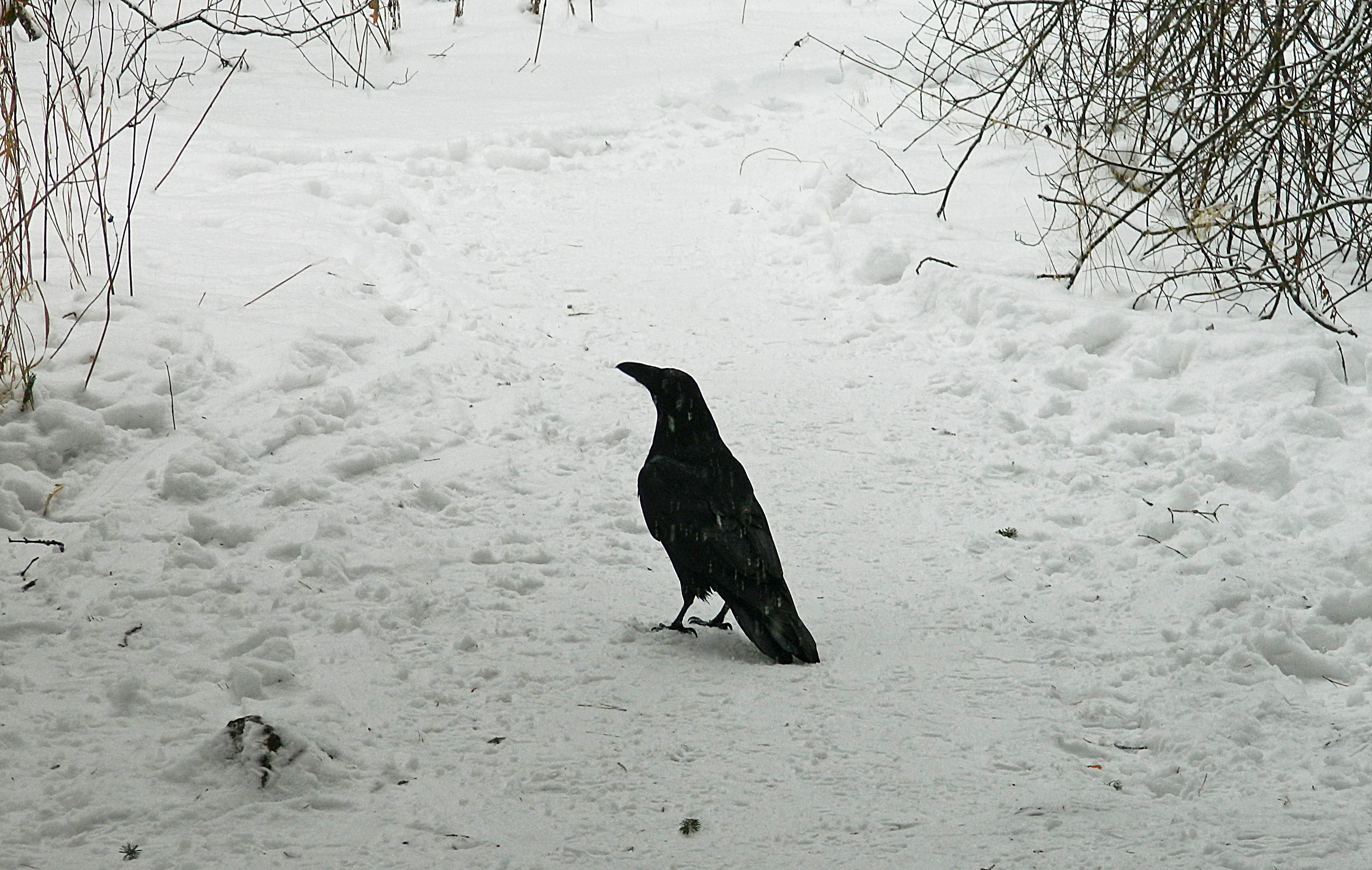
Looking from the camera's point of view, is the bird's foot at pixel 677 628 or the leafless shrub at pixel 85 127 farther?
the leafless shrub at pixel 85 127

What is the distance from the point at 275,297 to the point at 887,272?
3166mm

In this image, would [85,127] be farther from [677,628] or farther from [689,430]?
[677,628]

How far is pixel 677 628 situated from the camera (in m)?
3.35

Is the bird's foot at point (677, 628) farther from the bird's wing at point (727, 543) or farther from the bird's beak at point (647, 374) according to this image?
the bird's beak at point (647, 374)

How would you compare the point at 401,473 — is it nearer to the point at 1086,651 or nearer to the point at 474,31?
the point at 1086,651

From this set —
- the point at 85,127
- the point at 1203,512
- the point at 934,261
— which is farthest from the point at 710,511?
the point at 85,127

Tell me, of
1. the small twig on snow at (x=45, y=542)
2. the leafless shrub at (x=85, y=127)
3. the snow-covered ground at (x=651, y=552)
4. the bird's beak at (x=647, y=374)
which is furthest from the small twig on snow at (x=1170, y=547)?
the small twig on snow at (x=45, y=542)

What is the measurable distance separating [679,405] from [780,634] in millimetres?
765

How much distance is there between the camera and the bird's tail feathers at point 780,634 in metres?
3.11

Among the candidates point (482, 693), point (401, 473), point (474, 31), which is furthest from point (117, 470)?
point (474, 31)

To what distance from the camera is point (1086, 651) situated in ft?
10.6

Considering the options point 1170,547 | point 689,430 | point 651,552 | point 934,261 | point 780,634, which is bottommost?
point 651,552

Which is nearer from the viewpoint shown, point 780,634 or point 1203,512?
point 780,634

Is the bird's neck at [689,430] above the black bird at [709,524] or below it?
above
